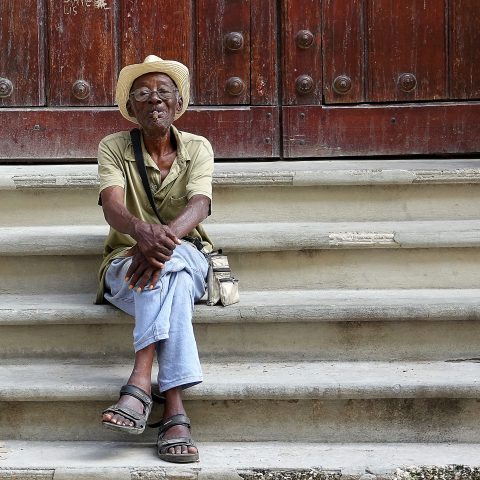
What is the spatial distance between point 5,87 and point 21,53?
167 mm

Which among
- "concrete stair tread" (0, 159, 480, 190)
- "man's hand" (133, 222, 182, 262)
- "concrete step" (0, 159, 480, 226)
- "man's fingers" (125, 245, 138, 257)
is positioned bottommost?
"man's fingers" (125, 245, 138, 257)

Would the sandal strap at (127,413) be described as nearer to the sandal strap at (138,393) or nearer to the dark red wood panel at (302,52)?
the sandal strap at (138,393)

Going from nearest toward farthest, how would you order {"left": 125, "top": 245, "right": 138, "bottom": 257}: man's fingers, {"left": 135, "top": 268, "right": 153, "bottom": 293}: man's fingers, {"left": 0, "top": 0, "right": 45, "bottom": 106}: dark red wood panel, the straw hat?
{"left": 135, "top": 268, "right": 153, "bottom": 293}: man's fingers < {"left": 125, "top": 245, "right": 138, "bottom": 257}: man's fingers < the straw hat < {"left": 0, "top": 0, "right": 45, "bottom": 106}: dark red wood panel

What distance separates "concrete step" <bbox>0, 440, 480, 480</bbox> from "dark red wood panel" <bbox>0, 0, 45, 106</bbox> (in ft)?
5.81

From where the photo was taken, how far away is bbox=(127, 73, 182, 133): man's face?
12.0 ft

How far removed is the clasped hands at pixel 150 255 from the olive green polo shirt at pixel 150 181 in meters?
0.28

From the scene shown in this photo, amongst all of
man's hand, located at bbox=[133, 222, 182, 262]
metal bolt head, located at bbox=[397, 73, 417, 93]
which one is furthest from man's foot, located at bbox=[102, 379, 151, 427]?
metal bolt head, located at bbox=[397, 73, 417, 93]

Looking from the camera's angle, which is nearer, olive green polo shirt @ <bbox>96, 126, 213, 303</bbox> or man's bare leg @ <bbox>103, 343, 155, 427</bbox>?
man's bare leg @ <bbox>103, 343, 155, 427</bbox>

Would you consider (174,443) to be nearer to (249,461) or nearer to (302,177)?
(249,461)

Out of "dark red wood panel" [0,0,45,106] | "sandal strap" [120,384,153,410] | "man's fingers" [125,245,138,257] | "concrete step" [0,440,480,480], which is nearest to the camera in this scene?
"concrete step" [0,440,480,480]

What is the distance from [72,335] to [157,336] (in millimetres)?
520

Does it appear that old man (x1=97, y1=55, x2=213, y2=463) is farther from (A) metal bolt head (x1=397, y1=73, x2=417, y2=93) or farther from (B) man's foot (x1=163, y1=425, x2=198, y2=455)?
(A) metal bolt head (x1=397, y1=73, x2=417, y2=93)

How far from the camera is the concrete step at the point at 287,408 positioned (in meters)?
3.37

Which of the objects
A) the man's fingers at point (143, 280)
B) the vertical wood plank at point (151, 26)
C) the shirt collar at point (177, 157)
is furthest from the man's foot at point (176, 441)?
the vertical wood plank at point (151, 26)
